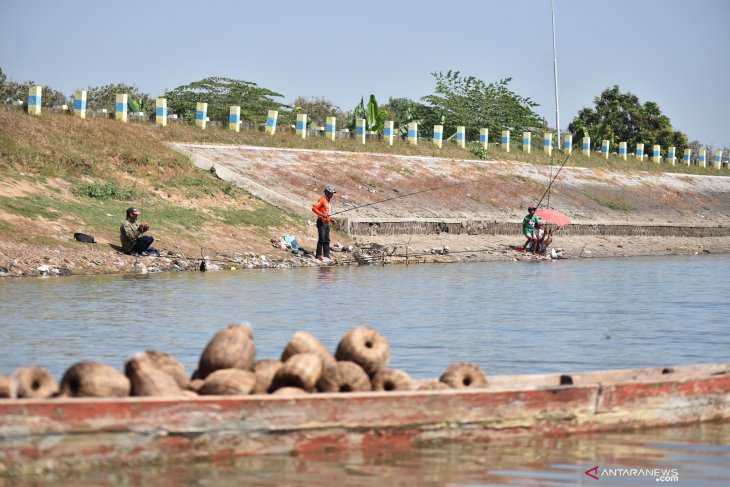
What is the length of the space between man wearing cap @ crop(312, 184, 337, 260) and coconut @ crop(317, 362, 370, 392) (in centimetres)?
1642

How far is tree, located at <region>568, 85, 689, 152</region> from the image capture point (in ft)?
243

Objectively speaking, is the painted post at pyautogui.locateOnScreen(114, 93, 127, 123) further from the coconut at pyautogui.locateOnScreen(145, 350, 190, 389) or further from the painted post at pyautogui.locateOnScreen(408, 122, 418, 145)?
the coconut at pyautogui.locateOnScreen(145, 350, 190, 389)

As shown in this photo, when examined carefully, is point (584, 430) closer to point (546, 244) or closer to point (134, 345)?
point (134, 345)

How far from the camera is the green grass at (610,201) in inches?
1734

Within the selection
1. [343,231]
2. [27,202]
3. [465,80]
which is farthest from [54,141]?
[465,80]

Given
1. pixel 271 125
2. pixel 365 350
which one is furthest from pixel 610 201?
pixel 365 350

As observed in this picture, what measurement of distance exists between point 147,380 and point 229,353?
2.76 feet

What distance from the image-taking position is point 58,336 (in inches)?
531

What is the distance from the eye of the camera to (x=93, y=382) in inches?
294

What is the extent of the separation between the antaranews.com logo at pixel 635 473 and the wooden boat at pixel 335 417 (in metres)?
0.71

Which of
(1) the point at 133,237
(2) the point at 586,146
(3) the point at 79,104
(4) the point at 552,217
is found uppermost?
(2) the point at 586,146

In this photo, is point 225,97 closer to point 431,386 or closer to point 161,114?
point 161,114

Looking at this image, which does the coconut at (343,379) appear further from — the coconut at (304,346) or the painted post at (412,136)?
the painted post at (412,136)

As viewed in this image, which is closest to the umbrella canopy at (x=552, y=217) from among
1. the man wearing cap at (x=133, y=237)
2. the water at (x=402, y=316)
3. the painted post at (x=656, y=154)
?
the water at (x=402, y=316)
